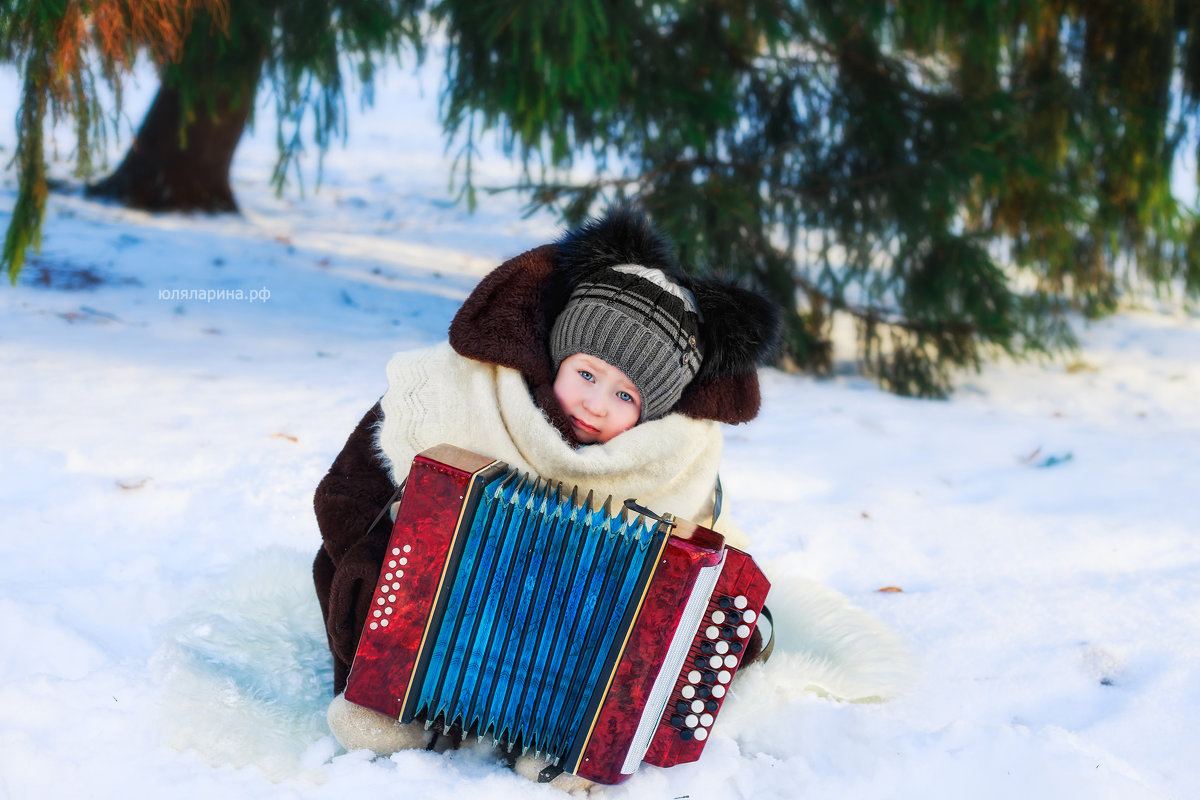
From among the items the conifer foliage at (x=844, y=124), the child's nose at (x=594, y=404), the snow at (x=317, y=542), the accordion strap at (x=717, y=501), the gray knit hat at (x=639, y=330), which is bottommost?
the snow at (x=317, y=542)

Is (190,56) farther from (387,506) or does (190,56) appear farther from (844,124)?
(844,124)

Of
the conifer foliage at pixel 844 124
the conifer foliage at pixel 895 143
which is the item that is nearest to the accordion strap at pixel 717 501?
the conifer foliage at pixel 844 124

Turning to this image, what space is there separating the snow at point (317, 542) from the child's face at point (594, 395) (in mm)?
709

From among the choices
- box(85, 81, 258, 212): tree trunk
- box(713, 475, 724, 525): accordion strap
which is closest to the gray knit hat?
box(713, 475, 724, 525): accordion strap

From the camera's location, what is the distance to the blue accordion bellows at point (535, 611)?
178cm

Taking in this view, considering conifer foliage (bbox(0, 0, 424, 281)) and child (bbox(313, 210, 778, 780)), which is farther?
conifer foliage (bbox(0, 0, 424, 281))

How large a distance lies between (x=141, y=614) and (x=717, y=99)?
3.33 m

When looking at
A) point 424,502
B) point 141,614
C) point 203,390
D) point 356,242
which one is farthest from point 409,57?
point 424,502

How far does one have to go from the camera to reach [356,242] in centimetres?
682

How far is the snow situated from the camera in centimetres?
191

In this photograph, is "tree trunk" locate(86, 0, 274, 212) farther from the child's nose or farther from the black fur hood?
the child's nose

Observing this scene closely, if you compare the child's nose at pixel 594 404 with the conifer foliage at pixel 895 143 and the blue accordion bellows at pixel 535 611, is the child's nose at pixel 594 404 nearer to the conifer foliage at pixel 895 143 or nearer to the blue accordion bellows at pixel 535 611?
the blue accordion bellows at pixel 535 611

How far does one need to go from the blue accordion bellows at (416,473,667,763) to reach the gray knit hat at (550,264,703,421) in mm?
292

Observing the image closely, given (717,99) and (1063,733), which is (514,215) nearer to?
(717,99)
